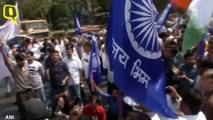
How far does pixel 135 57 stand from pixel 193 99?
0.67 metres

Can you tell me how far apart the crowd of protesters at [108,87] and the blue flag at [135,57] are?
0.47ft

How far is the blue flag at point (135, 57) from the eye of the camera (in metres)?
3.86

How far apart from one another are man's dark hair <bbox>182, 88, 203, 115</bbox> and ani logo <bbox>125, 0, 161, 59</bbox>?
50cm

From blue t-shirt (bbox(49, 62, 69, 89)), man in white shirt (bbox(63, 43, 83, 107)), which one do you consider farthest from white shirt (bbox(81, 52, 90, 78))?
blue t-shirt (bbox(49, 62, 69, 89))

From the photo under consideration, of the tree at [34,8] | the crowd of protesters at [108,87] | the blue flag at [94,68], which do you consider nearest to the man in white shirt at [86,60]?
the crowd of protesters at [108,87]

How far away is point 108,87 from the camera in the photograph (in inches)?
343

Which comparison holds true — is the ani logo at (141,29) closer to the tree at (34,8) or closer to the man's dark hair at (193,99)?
the man's dark hair at (193,99)

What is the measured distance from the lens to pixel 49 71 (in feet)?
29.3

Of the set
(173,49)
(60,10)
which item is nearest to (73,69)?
(173,49)

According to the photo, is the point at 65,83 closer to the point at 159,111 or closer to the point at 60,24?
the point at 159,111

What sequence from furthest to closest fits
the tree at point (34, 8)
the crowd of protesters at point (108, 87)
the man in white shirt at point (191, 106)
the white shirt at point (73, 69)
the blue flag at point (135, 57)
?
1. the tree at point (34, 8)
2. the white shirt at point (73, 69)
3. the crowd of protesters at point (108, 87)
4. the man in white shirt at point (191, 106)
5. the blue flag at point (135, 57)

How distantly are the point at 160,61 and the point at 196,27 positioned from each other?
1.39 m

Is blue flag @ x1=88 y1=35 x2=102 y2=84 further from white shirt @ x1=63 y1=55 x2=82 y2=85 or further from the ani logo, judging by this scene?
the ani logo

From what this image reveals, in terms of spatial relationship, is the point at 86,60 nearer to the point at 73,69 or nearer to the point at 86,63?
the point at 86,63
